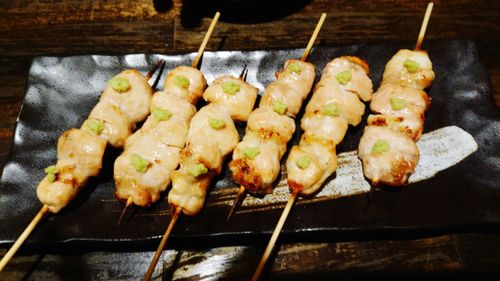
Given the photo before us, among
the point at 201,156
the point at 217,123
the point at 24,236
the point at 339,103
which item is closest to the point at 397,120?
the point at 339,103

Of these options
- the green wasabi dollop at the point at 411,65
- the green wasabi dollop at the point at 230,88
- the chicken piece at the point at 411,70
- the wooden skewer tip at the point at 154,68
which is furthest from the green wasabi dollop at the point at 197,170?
the green wasabi dollop at the point at 411,65

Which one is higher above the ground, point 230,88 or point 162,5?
point 162,5

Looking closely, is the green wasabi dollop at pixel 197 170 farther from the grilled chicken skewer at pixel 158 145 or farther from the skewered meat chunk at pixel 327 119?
the skewered meat chunk at pixel 327 119

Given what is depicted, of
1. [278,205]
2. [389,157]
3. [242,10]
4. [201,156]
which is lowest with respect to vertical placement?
[278,205]

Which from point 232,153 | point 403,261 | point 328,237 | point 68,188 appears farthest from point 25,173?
point 403,261

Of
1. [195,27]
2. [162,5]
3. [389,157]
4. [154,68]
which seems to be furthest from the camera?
[162,5]

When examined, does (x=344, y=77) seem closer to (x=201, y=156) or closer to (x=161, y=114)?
(x=201, y=156)

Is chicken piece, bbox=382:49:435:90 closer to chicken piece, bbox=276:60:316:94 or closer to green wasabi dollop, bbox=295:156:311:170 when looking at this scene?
chicken piece, bbox=276:60:316:94
